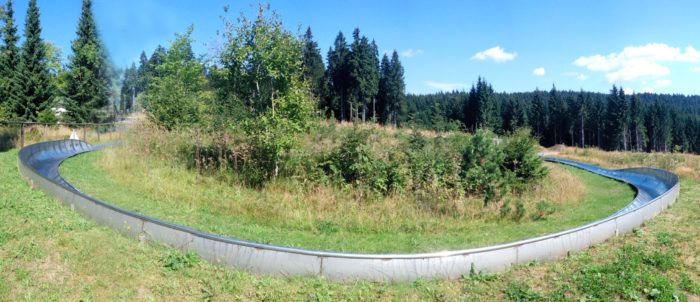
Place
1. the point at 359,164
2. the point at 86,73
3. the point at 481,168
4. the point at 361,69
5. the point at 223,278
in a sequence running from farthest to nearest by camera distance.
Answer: the point at 361,69
the point at 86,73
the point at 481,168
the point at 359,164
the point at 223,278

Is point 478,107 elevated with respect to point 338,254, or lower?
elevated

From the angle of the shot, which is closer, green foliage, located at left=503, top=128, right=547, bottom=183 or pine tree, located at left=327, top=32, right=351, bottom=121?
green foliage, located at left=503, top=128, right=547, bottom=183

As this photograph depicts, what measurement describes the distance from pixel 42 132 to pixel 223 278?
19.3 metres

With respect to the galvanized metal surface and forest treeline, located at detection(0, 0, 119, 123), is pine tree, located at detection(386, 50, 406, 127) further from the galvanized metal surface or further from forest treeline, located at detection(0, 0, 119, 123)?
the galvanized metal surface

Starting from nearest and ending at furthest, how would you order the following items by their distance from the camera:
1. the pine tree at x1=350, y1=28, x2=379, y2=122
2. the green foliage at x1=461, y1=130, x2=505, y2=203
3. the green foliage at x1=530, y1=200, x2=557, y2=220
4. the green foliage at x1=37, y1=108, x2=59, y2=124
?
the green foliage at x1=530, y1=200, x2=557, y2=220
the green foliage at x1=461, y1=130, x2=505, y2=203
the green foliage at x1=37, y1=108, x2=59, y2=124
the pine tree at x1=350, y1=28, x2=379, y2=122

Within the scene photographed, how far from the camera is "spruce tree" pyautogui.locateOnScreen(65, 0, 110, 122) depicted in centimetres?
3481

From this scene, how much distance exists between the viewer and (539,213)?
808 cm

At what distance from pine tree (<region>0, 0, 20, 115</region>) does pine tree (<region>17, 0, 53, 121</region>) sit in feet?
1.81

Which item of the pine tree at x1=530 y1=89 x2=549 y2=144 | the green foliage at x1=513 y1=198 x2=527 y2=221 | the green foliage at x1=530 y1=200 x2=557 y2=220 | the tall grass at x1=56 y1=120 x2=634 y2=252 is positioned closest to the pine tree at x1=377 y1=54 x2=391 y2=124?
the pine tree at x1=530 y1=89 x2=549 y2=144

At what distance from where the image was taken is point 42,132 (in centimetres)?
1727

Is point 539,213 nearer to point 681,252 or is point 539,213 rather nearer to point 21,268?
point 681,252

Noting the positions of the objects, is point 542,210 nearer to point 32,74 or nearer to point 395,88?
point 32,74

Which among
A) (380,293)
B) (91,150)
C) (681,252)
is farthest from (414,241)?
(91,150)

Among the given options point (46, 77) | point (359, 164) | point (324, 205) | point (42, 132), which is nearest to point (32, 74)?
point (46, 77)
